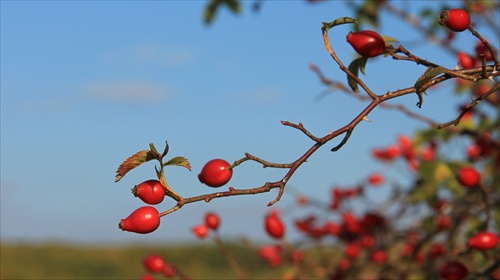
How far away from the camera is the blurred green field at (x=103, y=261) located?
6216 millimetres

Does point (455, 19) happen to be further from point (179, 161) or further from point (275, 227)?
point (275, 227)

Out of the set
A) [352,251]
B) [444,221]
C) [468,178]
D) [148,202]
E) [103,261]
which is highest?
[103,261]

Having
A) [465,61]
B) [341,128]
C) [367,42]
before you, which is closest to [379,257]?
[465,61]

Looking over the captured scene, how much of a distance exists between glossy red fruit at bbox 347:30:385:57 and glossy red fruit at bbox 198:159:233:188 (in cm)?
32

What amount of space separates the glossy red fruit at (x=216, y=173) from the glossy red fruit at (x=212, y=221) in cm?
103

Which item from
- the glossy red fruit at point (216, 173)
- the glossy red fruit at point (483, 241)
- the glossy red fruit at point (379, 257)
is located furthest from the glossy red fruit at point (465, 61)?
the glossy red fruit at point (379, 257)

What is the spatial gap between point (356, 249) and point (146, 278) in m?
1.40

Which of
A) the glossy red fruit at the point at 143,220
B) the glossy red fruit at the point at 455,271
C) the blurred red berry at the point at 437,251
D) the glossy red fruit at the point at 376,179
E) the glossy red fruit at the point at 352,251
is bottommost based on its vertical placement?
the glossy red fruit at the point at 455,271

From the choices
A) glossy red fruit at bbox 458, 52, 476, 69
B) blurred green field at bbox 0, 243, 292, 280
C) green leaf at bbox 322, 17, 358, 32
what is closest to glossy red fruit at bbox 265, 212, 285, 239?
glossy red fruit at bbox 458, 52, 476, 69

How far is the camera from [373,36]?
1207mm

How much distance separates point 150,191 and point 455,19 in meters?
0.51

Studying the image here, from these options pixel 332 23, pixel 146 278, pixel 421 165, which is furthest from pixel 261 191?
pixel 421 165

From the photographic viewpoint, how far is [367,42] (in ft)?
3.96

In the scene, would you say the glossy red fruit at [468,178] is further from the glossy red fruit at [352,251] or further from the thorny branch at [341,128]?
the glossy red fruit at [352,251]
